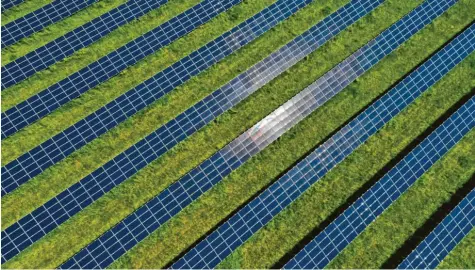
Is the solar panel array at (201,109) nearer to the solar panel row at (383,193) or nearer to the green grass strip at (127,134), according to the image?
the green grass strip at (127,134)

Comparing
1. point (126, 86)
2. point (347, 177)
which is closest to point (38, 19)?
point (126, 86)

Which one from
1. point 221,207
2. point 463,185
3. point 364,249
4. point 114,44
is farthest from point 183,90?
point 463,185

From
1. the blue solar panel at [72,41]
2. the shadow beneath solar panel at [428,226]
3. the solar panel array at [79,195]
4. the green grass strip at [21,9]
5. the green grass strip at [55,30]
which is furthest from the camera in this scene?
the green grass strip at [21,9]

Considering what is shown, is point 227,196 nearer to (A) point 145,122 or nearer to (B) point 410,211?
(A) point 145,122

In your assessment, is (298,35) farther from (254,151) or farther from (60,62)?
(60,62)

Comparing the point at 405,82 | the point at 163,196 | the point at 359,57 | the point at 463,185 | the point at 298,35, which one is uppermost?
the point at 298,35

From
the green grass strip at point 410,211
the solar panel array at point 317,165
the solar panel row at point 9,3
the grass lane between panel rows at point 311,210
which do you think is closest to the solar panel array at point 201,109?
the grass lane between panel rows at point 311,210

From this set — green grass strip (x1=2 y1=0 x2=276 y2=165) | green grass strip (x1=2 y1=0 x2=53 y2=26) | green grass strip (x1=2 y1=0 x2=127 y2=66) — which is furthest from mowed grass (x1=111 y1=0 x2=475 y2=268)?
green grass strip (x1=2 y1=0 x2=53 y2=26)
